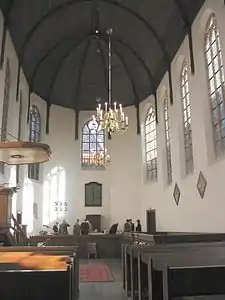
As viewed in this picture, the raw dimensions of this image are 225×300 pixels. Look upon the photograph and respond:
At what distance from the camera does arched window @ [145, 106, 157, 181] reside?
1856cm

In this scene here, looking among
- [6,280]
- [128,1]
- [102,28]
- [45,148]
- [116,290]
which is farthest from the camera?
[102,28]

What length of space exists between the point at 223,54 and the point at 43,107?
11.8 m

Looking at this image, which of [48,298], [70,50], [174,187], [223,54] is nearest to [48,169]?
[70,50]

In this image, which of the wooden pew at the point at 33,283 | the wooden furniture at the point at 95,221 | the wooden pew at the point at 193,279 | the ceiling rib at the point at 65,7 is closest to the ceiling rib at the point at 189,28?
the ceiling rib at the point at 65,7

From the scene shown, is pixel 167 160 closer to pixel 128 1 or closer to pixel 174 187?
pixel 174 187

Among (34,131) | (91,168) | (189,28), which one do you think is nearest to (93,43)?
(34,131)

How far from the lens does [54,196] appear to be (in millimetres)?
19109

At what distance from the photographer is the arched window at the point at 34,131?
18.3 m

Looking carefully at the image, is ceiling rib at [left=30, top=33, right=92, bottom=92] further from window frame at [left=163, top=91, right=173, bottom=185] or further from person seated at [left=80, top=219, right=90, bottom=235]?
person seated at [left=80, top=219, right=90, bottom=235]

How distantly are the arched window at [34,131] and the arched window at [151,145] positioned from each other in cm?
582

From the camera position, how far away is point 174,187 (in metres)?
15.0

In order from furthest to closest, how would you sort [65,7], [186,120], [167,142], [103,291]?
[167,142] → [65,7] → [186,120] → [103,291]

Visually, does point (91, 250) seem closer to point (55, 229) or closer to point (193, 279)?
point (55, 229)

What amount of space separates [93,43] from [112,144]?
557 centimetres
